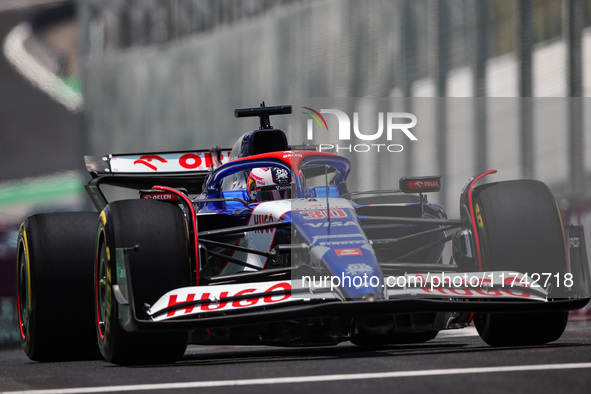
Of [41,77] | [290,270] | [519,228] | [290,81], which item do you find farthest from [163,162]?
[290,81]

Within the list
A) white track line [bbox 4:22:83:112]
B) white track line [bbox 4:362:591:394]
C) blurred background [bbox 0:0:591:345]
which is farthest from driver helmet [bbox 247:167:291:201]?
white track line [bbox 4:22:83:112]

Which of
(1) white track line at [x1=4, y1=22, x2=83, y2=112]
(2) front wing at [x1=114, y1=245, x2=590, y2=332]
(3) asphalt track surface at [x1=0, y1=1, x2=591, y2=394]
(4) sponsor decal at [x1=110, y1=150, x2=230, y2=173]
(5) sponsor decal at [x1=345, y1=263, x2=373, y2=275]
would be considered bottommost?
(3) asphalt track surface at [x1=0, y1=1, x2=591, y2=394]

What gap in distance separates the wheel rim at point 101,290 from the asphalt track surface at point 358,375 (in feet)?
1.16

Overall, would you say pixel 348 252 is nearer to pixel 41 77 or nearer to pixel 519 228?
pixel 519 228

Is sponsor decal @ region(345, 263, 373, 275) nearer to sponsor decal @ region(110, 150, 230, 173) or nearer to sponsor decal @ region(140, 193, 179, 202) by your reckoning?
sponsor decal @ region(140, 193, 179, 202)

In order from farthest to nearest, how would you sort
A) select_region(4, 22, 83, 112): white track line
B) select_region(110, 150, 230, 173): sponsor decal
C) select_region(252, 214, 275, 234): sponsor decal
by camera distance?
select_region(4, 22, 83, 112): white track line → select_region(110, 150, 230, 173): sponsor decal → select_region(252, 214, 275, 234): sponsor decal

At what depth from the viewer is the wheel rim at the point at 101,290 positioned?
7715 millimetres

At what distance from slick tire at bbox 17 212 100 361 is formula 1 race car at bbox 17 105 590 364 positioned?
1 centimetres

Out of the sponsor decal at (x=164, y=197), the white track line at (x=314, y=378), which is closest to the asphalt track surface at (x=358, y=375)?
the white track line at (x=314, y=378)

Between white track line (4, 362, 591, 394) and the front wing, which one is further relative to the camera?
the front wing

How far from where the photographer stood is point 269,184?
29.2 feet

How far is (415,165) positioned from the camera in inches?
671

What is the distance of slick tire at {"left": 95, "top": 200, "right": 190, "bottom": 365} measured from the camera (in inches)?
283

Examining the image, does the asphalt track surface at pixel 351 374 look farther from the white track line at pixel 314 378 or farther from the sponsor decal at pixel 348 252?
the sponsor decal at pixel 348 252
